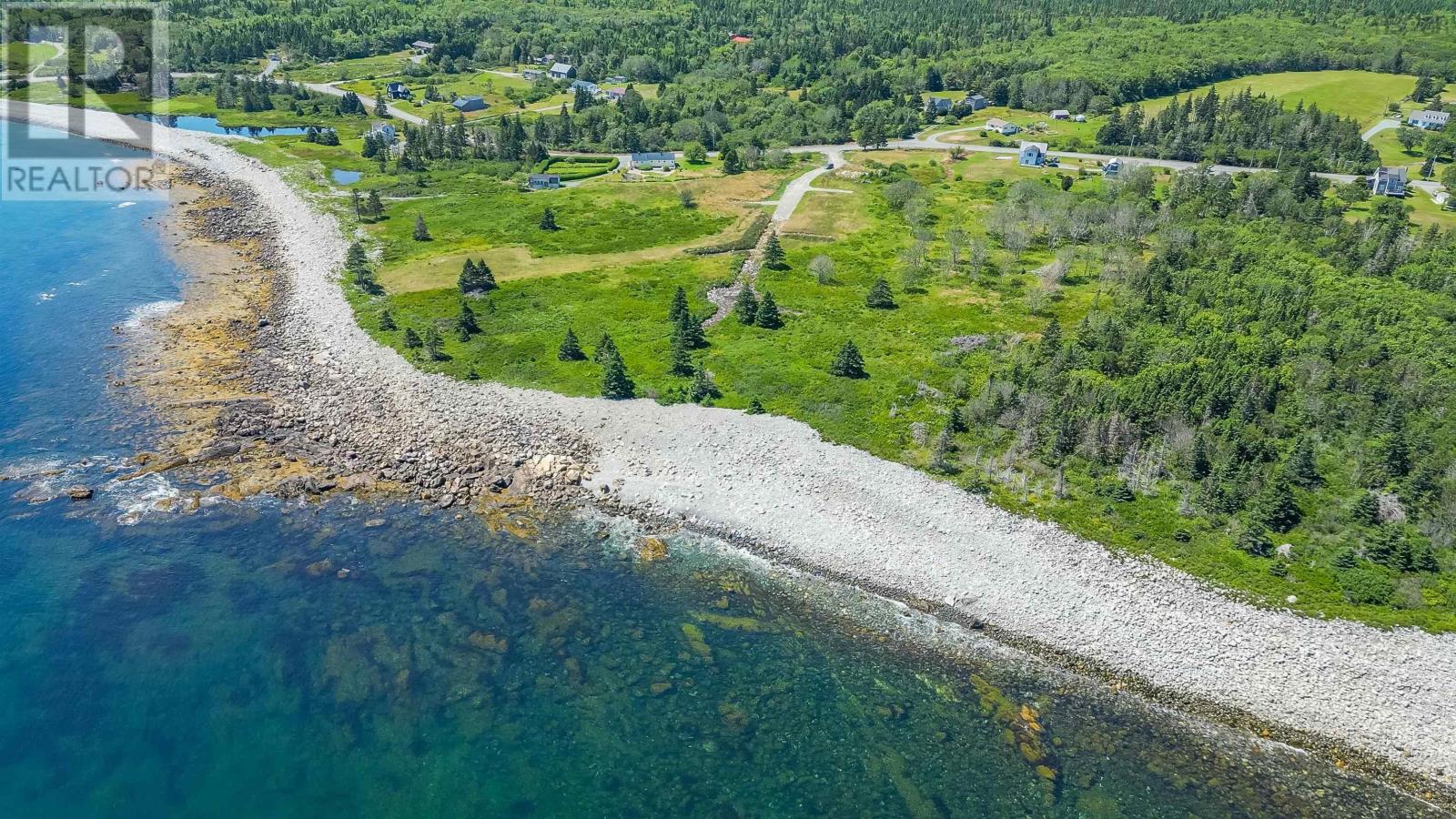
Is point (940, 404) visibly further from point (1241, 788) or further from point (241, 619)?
point (241, 619)

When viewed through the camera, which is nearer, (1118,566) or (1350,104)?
(1118,566)

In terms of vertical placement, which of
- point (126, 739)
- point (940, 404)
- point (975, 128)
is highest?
point (975, 128)

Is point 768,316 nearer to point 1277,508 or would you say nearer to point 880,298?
point 880,298

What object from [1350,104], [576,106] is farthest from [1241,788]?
[1350,104]

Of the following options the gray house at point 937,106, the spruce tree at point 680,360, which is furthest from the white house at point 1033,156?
the spruce tree at point 680,360

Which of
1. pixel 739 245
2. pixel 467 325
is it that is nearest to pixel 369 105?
pixel 739 245

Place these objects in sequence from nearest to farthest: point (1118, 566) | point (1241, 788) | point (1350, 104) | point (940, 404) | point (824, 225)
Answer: point (1241, 788), point (1118, 566), point (940, 404), point (824, 225), point (1350, 104)
